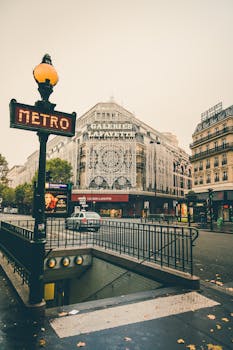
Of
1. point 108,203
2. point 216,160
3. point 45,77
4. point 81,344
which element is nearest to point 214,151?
point 216,160

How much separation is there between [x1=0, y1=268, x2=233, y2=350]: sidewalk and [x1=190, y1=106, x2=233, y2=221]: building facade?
119ft

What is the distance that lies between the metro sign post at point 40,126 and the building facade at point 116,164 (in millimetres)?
46218

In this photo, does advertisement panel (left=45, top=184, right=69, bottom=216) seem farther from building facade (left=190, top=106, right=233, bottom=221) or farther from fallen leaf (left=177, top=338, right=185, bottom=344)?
building facade (left=190, top=106, right=233, bottom=221)

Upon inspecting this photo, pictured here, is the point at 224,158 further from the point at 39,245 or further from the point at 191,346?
the point at 191,346

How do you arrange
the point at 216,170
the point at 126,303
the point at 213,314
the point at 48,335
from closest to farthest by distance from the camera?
the point at 48,335
the point at 213,314
the point at 126,303
the point at 216,170

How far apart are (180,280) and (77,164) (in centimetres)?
5455

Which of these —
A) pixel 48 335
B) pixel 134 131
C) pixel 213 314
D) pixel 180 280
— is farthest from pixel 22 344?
pixel 134 131

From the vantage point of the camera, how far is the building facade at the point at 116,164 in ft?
174

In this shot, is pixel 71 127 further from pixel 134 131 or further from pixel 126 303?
pixel 134 131

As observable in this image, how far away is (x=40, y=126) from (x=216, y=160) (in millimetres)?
42278

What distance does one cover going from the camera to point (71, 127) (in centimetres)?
502

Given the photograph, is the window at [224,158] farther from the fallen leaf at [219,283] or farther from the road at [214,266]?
the fallen leaf at [219,283]

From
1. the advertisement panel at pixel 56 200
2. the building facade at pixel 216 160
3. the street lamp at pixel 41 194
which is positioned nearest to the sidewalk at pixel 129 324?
the street lamp at pixel 41 194

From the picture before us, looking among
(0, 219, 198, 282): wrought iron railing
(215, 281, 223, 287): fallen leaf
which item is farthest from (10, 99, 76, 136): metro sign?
(215, 281, 223, 287): fallen leaf
